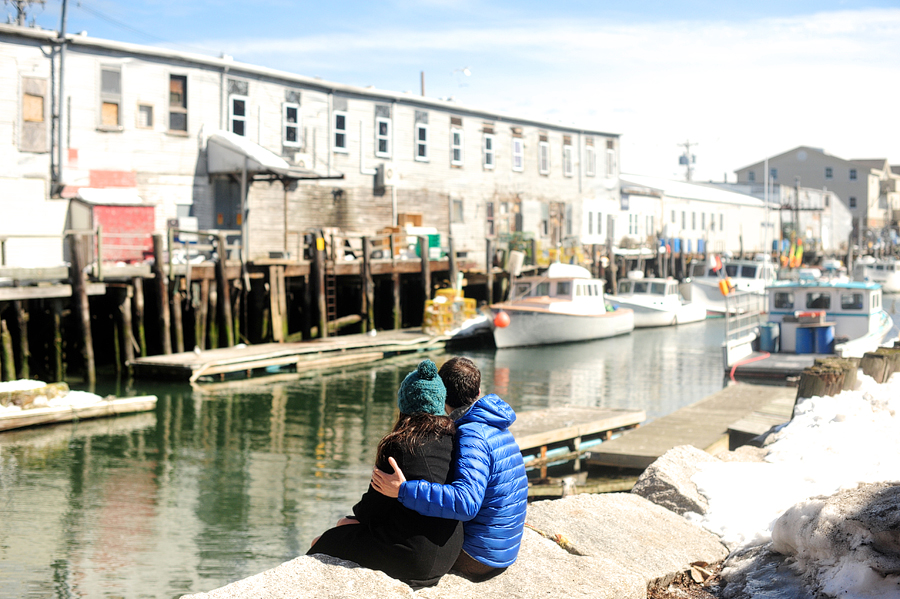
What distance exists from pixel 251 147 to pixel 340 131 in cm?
507

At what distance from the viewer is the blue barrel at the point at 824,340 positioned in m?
21.0

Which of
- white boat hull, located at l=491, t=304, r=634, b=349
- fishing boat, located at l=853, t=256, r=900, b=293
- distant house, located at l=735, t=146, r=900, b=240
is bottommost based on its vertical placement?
white boat hull, located at l=491, t=304, r=634, b=349

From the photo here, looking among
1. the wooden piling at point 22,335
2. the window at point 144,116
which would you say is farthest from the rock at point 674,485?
the window at point 144,116

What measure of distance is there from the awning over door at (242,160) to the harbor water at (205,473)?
7303 millimetres

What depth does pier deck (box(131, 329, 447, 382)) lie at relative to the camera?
2092 cm

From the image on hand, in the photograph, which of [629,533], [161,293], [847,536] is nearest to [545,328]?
[161,293]

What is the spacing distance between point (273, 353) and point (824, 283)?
1444 cm

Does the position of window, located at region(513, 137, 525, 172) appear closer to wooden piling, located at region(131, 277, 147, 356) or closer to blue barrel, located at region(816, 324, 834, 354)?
blue barrel, located at region(816, 324, 834, 354)

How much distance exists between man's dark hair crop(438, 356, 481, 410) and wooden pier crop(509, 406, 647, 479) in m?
7.22

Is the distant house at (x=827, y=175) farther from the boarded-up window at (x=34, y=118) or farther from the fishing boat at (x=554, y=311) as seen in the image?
the boarded-up window at (x=34, y=118)

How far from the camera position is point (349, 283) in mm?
29984

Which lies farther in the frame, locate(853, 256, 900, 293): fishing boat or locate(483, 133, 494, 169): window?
locate(853, 256, 900, 293): fishing boat

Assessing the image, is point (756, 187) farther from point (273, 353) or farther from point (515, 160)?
point (273, 353)

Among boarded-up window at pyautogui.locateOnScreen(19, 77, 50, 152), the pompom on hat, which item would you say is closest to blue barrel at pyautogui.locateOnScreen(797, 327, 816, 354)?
the pompom on hat
